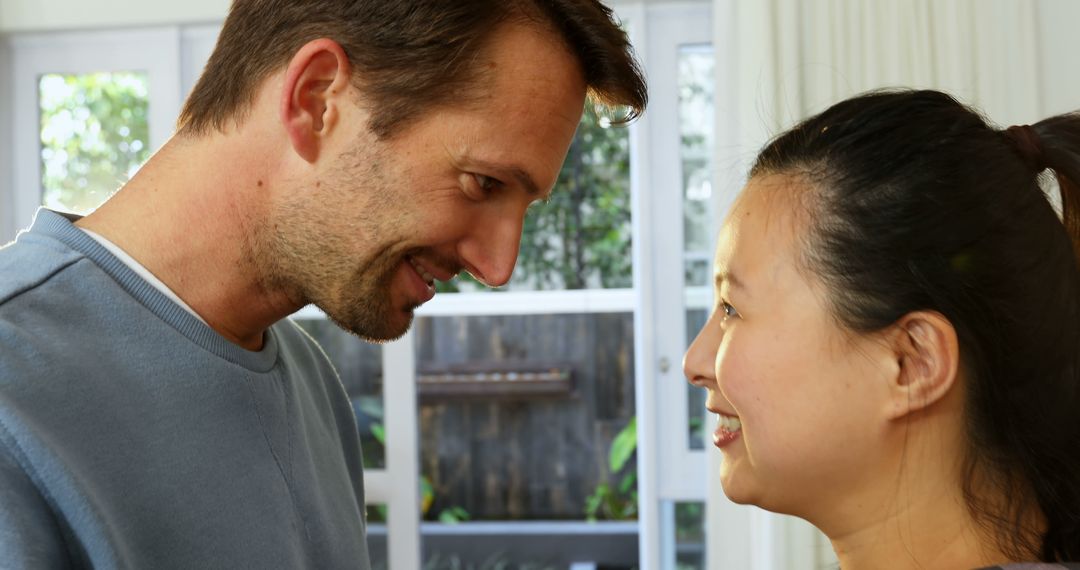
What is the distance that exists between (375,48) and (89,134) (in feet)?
10.1

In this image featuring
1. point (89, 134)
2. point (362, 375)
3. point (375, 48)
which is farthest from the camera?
point (362, 375)

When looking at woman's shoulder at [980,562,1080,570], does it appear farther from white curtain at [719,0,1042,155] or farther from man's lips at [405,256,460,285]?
white curtain at [719,0,1042,155]

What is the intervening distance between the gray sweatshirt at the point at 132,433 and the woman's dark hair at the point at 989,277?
649 millimetres

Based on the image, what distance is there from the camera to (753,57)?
11.3 ft

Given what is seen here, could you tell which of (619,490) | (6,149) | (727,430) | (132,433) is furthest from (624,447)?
(132,433)

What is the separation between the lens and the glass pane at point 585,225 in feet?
14.4

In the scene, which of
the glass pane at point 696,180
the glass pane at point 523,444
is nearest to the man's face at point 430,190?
the glass pane at point 696,180

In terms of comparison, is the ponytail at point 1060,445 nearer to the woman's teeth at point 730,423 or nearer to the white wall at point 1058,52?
the woman's teeth at point 730,423

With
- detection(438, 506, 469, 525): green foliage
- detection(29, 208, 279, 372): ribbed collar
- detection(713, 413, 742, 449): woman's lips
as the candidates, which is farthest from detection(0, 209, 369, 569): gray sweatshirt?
detection(438, 506, 469, 525): green foliage

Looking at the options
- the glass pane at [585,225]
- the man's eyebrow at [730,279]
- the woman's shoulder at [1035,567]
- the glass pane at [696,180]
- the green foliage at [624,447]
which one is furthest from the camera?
the green foliage at [624,447]

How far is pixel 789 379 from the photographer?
117cm

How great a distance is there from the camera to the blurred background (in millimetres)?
3451

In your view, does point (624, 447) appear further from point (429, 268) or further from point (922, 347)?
point (922, 347)

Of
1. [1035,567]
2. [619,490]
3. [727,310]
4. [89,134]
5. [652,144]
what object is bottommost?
[619,490]
